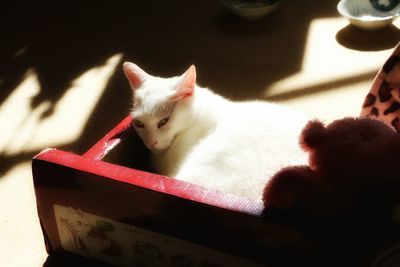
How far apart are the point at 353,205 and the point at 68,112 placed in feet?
3.80

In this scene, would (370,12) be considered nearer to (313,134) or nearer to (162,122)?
(162,122)

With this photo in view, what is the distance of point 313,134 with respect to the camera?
0.70 metres

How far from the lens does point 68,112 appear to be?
162 cm

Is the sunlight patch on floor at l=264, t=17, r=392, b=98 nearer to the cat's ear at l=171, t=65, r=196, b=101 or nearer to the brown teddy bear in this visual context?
the cat's ear at l=171, t=65, r=196, b=101

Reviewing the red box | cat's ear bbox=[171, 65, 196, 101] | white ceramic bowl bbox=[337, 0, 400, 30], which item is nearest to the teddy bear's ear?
the red box

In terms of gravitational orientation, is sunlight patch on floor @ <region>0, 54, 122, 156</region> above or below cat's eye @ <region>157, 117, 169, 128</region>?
below

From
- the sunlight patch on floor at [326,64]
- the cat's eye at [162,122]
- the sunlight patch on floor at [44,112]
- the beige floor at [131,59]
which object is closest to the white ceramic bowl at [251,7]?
the beige floor at [131,59]

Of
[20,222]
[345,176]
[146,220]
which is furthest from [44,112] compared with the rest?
[345,176]

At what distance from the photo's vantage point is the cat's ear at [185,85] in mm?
1048

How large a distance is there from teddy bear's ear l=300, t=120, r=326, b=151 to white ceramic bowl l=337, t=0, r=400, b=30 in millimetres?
1336

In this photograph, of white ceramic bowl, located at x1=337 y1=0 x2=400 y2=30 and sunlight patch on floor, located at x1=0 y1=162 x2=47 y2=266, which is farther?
white ceramic bowl, located at x1=337 y1=0 x2=400 y2=30

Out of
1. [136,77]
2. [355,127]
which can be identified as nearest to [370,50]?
[136,77]

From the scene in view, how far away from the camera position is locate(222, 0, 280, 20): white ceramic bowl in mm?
2018

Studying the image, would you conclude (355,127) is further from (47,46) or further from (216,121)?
(47,46)
